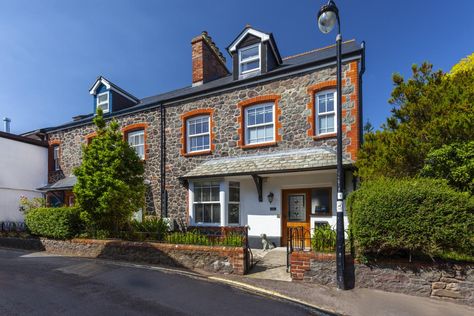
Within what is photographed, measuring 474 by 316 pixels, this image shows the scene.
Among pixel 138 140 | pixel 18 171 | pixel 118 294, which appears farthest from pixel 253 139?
pixel 18 171

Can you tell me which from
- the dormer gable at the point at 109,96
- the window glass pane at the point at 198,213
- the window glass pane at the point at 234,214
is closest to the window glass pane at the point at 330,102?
the window glass pane at the point at 234,214

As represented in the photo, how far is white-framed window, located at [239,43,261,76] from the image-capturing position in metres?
12.8

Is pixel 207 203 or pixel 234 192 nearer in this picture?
pixel 234 192

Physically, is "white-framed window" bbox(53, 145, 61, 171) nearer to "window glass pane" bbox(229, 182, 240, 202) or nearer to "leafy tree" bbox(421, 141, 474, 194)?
"window glass pane" bbox(229, 182, 240, 202)

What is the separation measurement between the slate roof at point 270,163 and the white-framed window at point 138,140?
11.7ft

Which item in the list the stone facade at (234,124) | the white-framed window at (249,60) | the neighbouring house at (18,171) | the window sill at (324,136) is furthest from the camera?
the neighbouring house at (18,171)

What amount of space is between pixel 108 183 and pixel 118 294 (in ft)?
15.9

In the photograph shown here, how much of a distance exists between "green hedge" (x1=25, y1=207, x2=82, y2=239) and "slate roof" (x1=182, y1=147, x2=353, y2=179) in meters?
4.36

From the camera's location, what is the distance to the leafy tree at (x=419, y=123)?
6.90 m

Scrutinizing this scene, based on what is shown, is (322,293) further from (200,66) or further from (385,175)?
(200,66)

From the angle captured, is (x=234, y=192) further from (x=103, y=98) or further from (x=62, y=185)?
(x=62, y=185)

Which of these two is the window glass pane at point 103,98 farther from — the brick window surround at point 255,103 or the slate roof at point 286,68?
the brick window surround at point 255,103

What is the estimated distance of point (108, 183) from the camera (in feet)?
34.0

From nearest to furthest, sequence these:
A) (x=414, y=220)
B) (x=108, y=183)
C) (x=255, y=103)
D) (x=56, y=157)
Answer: (x=414, y=220)
(x=108, y=183)
(x=255, y=103)
(x=56, y=157)
